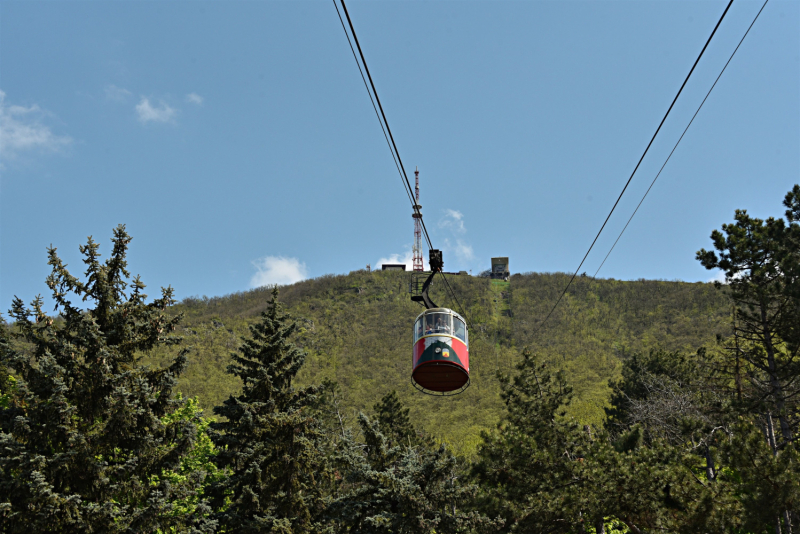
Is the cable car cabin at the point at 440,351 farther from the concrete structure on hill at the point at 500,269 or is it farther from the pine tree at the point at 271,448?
the concrete structure on hill at the point at 500,269

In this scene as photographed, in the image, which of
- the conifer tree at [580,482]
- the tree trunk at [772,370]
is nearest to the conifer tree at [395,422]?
the conifer tree at [580,482]

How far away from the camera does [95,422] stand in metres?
14.1

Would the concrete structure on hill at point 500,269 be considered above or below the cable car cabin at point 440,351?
above

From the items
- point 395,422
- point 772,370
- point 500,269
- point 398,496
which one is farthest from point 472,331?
point 772,370

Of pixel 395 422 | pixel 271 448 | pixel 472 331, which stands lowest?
pixel 271 448

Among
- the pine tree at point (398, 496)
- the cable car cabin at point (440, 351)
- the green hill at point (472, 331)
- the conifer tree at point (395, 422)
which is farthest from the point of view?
the green hill at point (472, 331)

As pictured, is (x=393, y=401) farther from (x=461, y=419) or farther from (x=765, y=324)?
(x=765, y=324)

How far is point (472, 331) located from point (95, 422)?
8621cm

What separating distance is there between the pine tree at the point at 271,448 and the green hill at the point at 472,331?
3314 centimetres

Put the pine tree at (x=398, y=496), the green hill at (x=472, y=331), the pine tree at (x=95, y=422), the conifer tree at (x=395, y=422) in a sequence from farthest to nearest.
A: the green hill at (x=472, y=331)
the conifer tree at (x=395, y=422)
the pine tree at (x=398, y=496)
the pine tree at (x=95, y=422)

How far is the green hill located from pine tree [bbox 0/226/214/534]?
39867 millimetres

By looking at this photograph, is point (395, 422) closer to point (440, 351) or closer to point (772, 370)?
point (772, 370)

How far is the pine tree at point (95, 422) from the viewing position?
12.6m

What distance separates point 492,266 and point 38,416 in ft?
430
